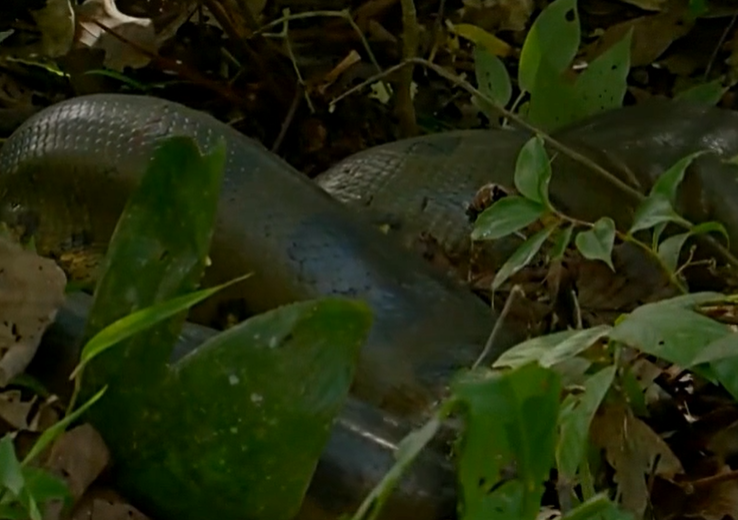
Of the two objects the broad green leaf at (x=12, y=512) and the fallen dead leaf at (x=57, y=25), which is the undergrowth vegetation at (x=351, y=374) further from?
the fallen dead leaf at (x=57, y=25)

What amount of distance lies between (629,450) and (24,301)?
424 millimetres

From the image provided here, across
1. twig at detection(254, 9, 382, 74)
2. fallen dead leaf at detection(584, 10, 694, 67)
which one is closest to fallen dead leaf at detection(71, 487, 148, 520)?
twig at detection(254, 9, 382, 74)

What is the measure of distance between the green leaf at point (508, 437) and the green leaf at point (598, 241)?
0.30m

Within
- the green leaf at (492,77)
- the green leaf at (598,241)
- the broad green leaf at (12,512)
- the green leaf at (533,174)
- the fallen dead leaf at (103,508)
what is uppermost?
the green leaf at (533,174)

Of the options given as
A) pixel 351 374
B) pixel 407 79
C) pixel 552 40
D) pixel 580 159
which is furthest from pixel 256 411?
pixel 407 79

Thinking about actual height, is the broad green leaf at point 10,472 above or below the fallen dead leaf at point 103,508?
above

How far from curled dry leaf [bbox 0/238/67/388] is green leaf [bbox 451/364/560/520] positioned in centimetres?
35

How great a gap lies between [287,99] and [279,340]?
122 cm

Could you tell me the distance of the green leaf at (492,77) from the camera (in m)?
1.73

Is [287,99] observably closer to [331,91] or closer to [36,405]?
[331,91]

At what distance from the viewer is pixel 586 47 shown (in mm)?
2148

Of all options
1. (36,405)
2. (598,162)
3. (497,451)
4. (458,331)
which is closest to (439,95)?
(598,162)

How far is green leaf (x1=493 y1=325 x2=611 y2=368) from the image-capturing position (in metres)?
0.80

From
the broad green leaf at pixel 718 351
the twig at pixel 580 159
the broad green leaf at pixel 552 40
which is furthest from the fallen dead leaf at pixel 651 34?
the broad green leaf at pixel 718 351
